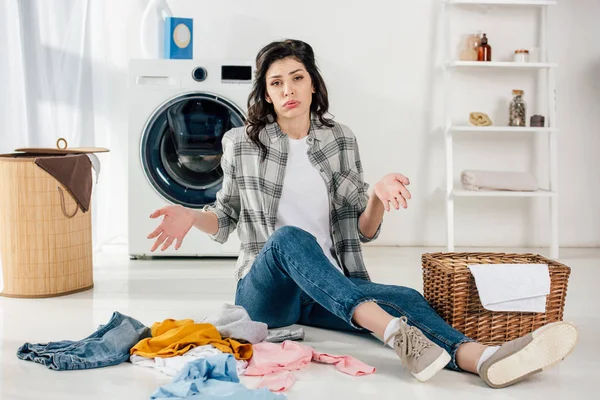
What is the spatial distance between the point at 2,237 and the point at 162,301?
2.05ft

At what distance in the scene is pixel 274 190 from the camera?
2.31 m

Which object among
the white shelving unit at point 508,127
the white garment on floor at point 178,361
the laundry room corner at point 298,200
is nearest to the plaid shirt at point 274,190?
the laundry room corner at point 298,200

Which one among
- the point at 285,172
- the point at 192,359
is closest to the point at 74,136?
the point at 285,172

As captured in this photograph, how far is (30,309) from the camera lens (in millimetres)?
2666

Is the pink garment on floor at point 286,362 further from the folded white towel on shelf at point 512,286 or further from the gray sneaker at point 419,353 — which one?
the folded white towel on shelf at point 512,286

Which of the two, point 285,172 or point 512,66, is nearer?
point 285,172

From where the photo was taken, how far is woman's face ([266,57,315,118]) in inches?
90.3

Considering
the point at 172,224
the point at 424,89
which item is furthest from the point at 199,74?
the point at 172,224

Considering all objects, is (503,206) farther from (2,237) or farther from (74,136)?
(2,237)

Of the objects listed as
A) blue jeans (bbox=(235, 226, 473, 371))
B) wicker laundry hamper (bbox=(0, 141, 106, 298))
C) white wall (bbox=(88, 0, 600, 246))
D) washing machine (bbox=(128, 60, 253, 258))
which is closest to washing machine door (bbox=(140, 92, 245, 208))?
washing machine (bbox=(128, 60, 253, 258))

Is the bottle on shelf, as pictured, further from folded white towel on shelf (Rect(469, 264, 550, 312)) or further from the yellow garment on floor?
the yellow garment on floor

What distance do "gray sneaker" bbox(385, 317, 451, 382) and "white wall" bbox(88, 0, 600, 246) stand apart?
7.77 ft

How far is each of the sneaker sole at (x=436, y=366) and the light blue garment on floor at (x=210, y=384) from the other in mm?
339

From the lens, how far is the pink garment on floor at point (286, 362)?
1.93 metres
